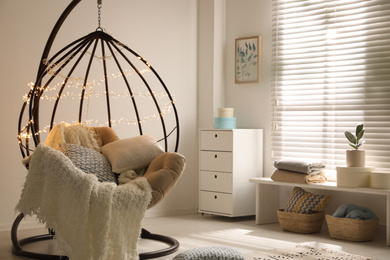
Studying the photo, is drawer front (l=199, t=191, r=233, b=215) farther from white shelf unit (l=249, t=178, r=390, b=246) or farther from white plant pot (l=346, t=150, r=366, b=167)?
white plant pot (l=346, t=150, r=366, b=167)

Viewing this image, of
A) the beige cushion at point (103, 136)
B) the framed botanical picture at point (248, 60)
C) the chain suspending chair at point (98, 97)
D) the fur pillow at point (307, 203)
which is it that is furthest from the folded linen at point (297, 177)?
the beige cushion at point (103, 136)

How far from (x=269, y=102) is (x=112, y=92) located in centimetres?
145

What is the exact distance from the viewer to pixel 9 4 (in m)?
4.18

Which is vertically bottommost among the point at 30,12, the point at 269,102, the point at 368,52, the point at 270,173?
the point at 270,173

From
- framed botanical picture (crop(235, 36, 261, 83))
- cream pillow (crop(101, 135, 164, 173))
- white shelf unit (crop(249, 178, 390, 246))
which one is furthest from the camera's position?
framed botanical picture (crop(235, 36, 261, 83))

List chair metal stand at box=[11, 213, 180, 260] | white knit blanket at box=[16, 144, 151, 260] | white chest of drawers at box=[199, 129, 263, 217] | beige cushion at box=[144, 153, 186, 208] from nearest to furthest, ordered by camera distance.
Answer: white knit blanket at box=[16, 144, 151, 260] → beige cushion at box=[144, 153, 186, 208] → chair metal stand at box=[11, 213, 180, 260] → white chest of drawers at box=[199, 129, 263, 217]

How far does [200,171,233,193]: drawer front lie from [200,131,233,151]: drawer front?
0.23 meters

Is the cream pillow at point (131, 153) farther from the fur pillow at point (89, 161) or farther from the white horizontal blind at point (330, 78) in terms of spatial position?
the white horizontal blind at point (330, 78)

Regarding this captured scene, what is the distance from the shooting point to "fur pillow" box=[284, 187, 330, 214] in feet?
14.2

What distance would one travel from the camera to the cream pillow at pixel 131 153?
3.50 meters

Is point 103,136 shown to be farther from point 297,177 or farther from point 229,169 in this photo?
point 297,177

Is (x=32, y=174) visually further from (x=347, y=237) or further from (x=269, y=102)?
(x=269, y=102)

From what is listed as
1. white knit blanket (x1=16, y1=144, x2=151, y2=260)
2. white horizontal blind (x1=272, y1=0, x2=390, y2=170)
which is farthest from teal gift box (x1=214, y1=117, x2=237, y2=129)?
white knit blanket (x1=16, y1=144, x2=151, y2=260)

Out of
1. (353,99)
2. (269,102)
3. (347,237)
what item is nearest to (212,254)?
(347,237)
